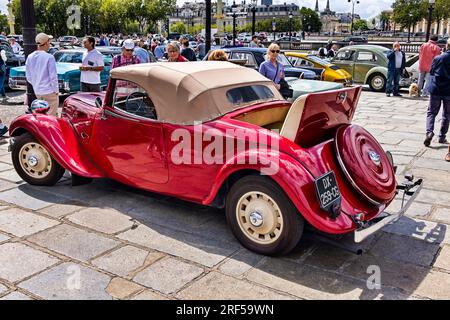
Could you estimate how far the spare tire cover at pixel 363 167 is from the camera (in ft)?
13.4

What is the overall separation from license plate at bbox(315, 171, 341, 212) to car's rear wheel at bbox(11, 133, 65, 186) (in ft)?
11.1

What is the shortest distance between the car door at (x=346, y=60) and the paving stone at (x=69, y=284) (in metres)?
15.0

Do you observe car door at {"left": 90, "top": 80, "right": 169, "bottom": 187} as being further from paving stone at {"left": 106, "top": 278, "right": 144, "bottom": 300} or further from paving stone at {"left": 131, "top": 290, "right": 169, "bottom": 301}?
paving stone at {"left": 131, "top": 290, "right": 169, "bottom": 301}

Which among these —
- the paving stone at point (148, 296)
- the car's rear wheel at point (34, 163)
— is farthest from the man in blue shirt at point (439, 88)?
the paving stone at point (148, 296)

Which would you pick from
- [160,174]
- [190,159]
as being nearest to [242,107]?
[190,159]

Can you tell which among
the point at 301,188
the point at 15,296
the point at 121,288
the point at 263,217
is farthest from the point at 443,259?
the point at 15,296

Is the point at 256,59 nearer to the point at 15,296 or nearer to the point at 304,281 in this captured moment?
the point at 304,281

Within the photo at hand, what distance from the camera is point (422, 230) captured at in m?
4.68

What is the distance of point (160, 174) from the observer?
468cm

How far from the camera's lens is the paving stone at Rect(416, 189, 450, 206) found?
17.9 ft

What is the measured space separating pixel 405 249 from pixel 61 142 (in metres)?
3.96

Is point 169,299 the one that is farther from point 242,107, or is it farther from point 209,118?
point 242,107
